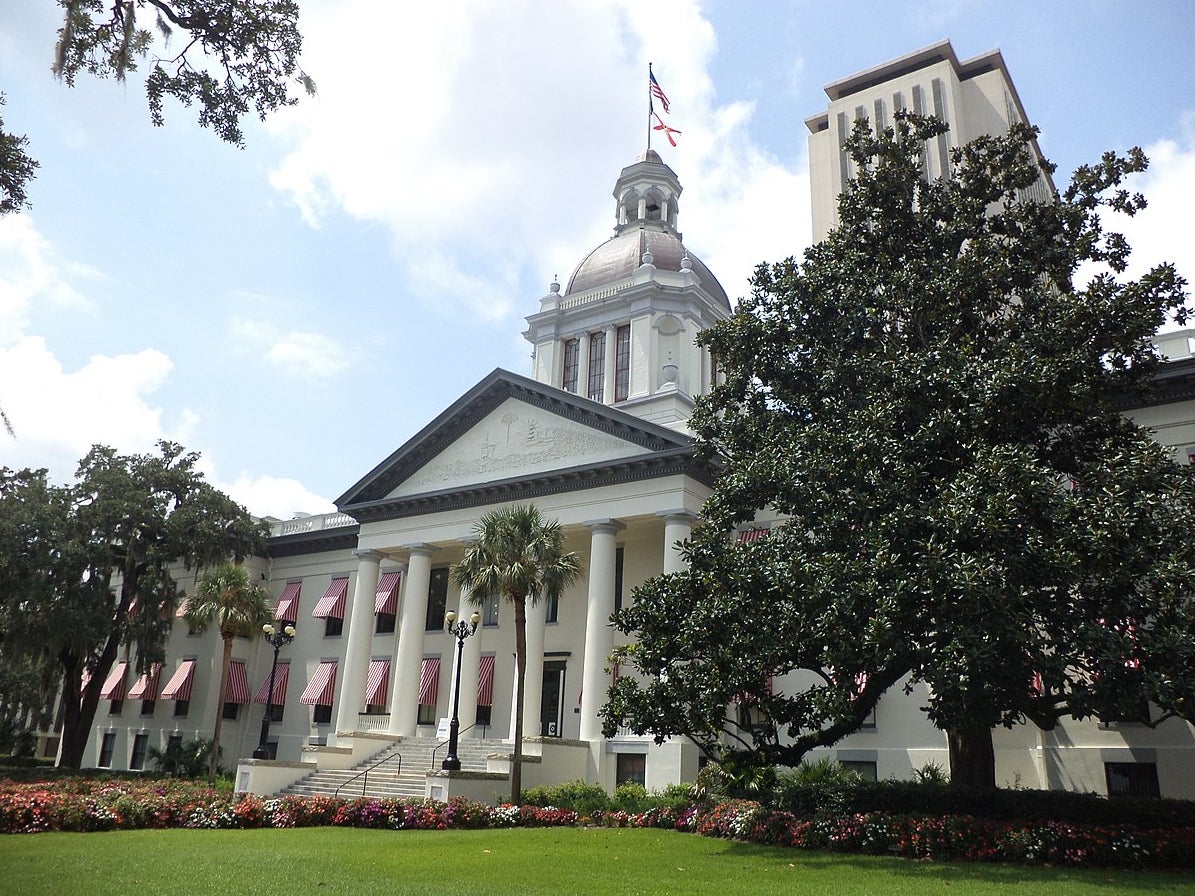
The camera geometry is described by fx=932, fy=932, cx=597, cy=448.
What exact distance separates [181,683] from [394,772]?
15763 mm

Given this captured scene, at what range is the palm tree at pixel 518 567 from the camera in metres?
25.6

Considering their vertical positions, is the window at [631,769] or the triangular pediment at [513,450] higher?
the triangular pediment at [513,450]

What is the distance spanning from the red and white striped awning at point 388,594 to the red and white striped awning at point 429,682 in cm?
299

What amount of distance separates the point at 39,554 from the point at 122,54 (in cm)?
3030

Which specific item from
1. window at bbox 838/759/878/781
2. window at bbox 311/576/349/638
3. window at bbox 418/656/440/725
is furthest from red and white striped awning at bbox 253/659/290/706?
window at bbox 838/759/878/781

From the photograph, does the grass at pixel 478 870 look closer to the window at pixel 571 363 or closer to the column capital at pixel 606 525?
the column capital at pixel 606 525

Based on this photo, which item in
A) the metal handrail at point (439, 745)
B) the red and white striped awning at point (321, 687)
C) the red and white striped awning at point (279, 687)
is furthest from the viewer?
the red and white striped awning at point (279, 687)

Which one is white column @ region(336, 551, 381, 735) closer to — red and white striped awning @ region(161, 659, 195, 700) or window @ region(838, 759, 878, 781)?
red and white striped awning @ region(161, 659, 195, 700)

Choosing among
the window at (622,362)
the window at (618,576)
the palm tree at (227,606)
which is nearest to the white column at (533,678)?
the window at (618,576)

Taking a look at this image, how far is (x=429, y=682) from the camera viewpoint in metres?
35.7

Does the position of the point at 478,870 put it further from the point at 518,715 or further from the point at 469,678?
the point at 469,678

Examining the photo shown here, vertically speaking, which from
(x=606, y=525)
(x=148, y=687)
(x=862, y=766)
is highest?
(x=606, y=525)

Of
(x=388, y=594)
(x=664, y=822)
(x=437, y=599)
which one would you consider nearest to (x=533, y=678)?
(x=437, y=599)

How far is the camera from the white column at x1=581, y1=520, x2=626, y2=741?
28578 mm
